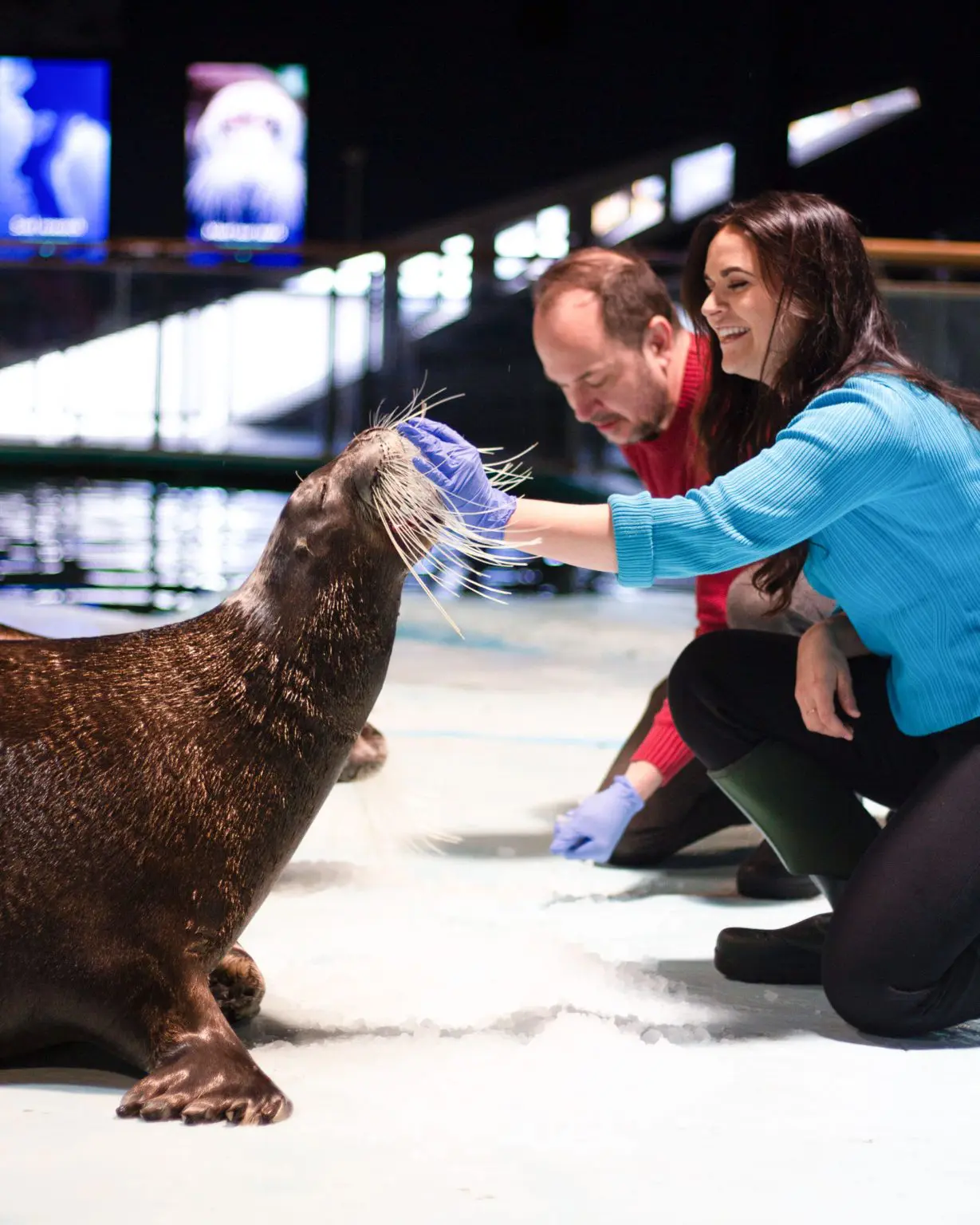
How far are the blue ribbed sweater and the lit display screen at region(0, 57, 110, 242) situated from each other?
12991mm

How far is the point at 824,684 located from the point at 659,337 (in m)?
1.04

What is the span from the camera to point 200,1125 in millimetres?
1548

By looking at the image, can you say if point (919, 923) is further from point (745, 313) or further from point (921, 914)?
point (745, 313)

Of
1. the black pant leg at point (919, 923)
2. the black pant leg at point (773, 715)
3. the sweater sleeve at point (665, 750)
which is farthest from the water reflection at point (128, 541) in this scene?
the black pant leg at point (919, 923)

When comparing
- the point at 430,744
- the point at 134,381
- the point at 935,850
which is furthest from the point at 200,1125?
the point at 134,381

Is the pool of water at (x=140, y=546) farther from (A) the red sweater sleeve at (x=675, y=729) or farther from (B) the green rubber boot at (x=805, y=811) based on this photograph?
(B) the green rubber boot at (x=805, y=811)

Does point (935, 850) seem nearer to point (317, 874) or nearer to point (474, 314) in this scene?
point (317, 874)

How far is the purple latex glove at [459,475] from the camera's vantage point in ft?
5.94

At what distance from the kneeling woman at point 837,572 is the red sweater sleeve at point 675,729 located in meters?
0.50

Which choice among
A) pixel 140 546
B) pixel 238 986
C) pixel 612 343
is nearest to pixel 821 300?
pixel 612 343

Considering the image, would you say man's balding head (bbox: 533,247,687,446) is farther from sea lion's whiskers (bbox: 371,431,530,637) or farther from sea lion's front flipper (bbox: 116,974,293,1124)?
sea lion's front flipper (bbox: 116,974,293,1124)

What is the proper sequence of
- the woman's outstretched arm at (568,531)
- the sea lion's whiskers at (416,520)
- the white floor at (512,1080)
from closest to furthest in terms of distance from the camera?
the white floor at (512,1080) → the sea lion's whiskers at (416,520) → the woman's outstretched arm at (568,531)

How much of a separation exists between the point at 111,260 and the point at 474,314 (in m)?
2.52

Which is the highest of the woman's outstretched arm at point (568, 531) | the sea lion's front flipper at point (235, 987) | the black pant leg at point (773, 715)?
the woman's outstretched arm at point (568, 531)
